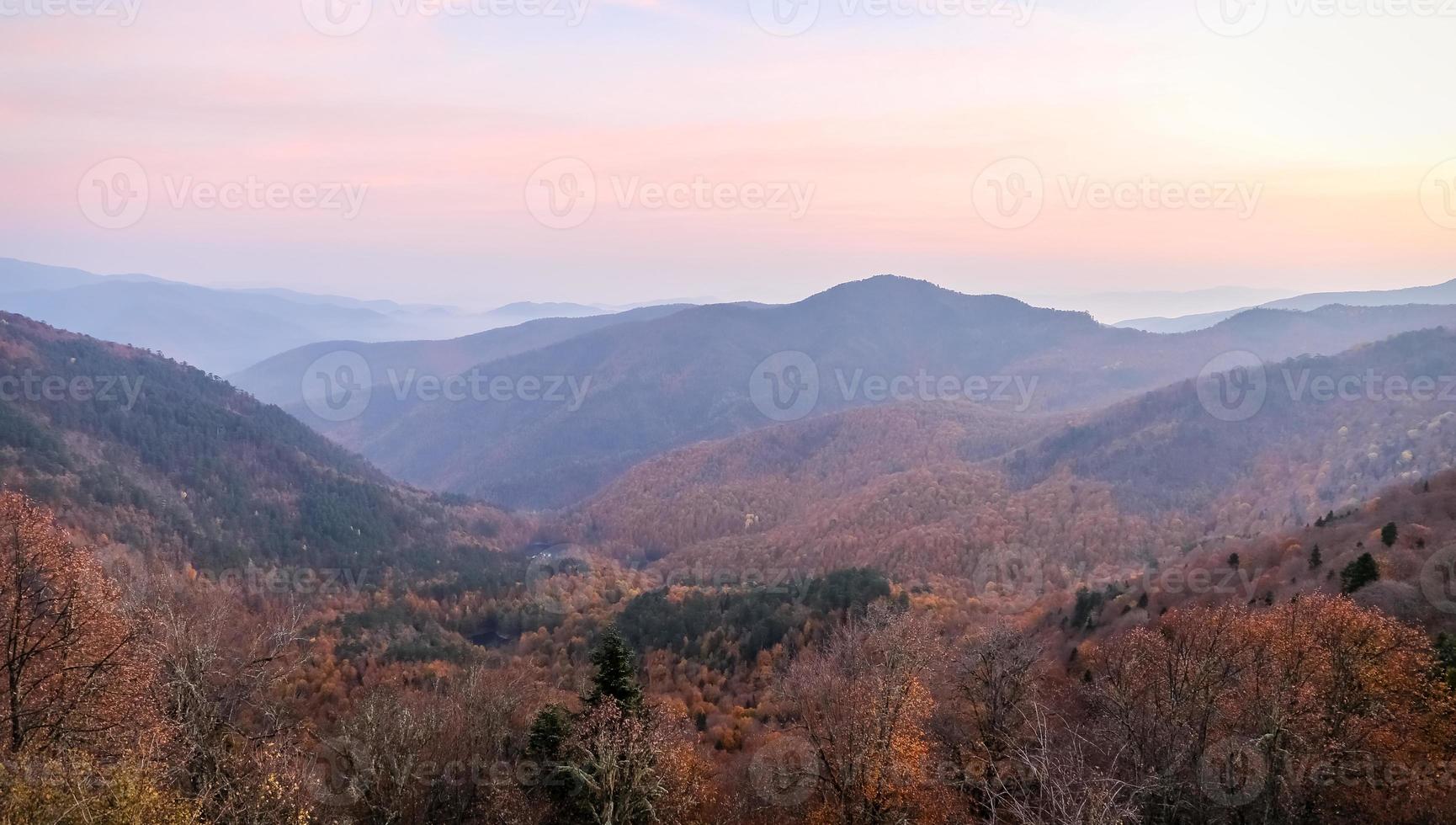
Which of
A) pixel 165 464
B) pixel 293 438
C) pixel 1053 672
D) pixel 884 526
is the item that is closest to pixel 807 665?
pixel 1053 672

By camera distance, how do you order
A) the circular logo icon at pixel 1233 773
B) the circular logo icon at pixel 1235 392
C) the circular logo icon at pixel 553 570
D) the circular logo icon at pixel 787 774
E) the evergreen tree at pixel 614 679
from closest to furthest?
1. the circular logo icon at pixel 1233 773
2. the circular logo icon at pixel 787 774
3. the evergreen tree at pixel 614 679
4. the circular logo icon at pixel 553 570
5. the circular logo icon at pixel 1235 392

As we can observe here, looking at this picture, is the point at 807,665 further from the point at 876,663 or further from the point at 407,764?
the point at 407,764

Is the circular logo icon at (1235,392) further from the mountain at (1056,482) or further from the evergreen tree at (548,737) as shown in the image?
the evergreen tree at (548,737)

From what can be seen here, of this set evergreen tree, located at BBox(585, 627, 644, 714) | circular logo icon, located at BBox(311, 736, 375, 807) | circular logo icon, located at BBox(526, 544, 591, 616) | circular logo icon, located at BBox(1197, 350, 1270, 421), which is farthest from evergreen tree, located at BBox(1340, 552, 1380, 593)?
circular logo icon, located at BBox(1197, 350, 1270, 421)

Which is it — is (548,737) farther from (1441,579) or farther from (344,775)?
(1441,579)

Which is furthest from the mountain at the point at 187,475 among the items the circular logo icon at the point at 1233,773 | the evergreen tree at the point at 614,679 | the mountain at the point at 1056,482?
the circular logo icon at the point at 1233,773

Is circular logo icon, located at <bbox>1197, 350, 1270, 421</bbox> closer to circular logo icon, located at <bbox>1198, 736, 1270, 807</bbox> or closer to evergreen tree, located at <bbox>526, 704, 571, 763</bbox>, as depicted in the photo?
circular logo icon, located at <bbox>1198, 736, 1270, 807</bbox>
